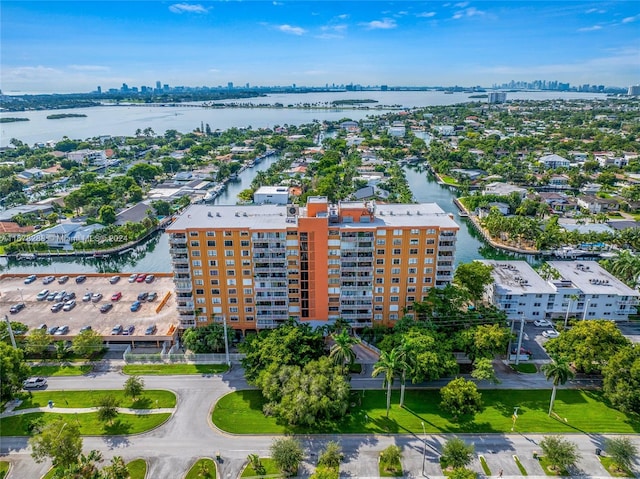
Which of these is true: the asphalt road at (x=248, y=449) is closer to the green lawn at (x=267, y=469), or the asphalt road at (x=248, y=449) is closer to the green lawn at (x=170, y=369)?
the green lawn at (x=267, y=469)

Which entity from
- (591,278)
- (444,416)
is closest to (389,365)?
(444,416)

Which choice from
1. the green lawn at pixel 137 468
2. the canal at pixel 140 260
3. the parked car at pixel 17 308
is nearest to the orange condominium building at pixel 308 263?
the green lawn at pixel 137 468

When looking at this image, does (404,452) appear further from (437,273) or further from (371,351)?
(437,273)

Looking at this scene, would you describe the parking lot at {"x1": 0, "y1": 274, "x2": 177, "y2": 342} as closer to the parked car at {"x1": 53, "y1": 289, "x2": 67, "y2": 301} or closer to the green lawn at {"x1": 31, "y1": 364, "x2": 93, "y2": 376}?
the parked car at {"x1": 53, "y1": 289, "x2": 67, "y2": 301}

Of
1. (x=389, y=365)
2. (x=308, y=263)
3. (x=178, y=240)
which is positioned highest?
(x=178, y=240)

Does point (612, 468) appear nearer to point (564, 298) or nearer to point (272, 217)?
point (564, 298)

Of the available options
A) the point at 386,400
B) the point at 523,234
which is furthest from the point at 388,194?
the point at 386,400
